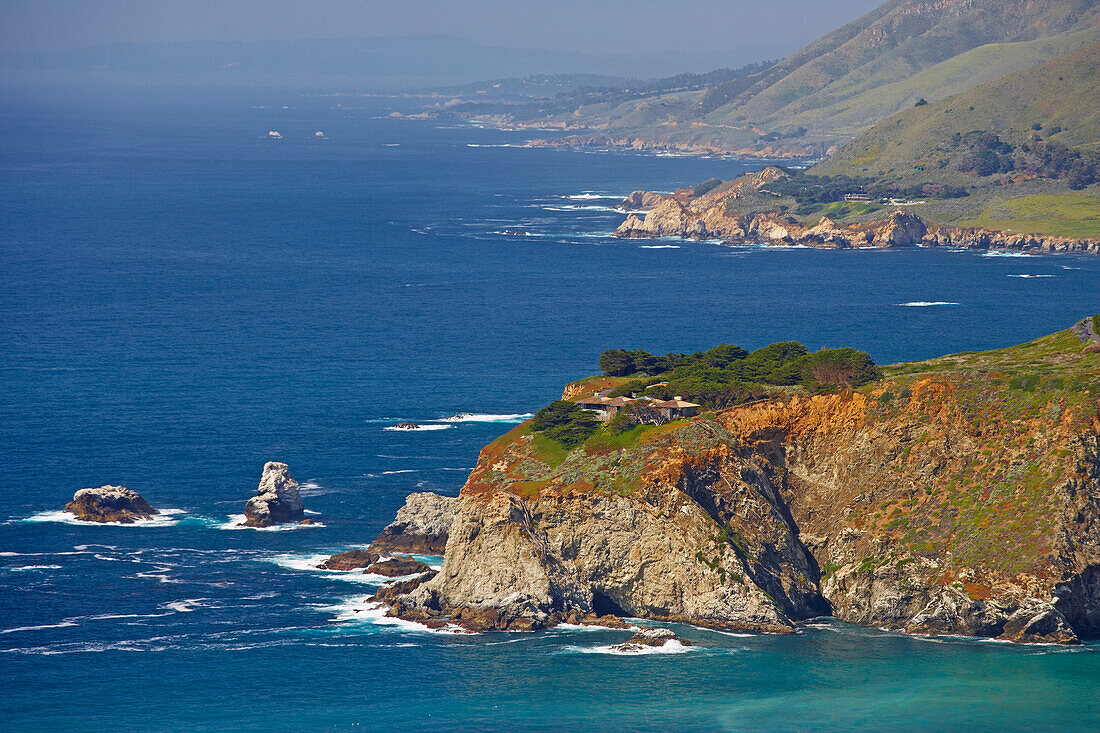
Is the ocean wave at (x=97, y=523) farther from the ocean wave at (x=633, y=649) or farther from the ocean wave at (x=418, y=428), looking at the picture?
the ocean wave at (x=633, y=649)


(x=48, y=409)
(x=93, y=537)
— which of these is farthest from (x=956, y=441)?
(x=48, y=409)

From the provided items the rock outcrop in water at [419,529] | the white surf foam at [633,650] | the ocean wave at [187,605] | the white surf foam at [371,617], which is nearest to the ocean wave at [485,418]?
the rock outcrop in water at [419,529]

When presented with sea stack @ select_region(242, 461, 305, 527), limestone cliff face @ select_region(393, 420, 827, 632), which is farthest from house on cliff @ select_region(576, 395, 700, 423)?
sea stack @ select_region(242, 461, 305, 527)

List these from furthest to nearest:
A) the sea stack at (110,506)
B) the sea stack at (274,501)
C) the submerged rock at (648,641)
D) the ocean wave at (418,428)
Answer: the ocean wave at (418,428) < the sea stack at (110,506) < the sea stack at (274,501) < the submerged rock at (648,641)

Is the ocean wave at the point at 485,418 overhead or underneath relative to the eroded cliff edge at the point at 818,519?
underneath

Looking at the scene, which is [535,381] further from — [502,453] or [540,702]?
[540,702]

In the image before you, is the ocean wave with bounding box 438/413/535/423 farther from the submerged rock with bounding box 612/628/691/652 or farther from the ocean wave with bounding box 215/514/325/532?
the submerged rock with bounding box 612/628/691/652
